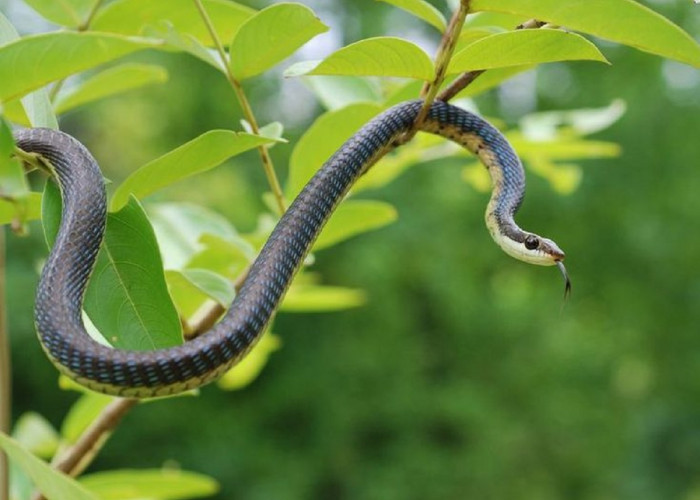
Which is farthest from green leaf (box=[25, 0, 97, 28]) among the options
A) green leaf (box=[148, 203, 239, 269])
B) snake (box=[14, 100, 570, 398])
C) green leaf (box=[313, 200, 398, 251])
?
green leaf (box=[313, 200, 398, 251])


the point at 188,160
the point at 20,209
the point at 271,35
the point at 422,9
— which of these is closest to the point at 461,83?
the point at 422,9

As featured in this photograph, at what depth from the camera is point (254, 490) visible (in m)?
7.68

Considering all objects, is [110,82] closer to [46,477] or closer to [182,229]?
[182,229]

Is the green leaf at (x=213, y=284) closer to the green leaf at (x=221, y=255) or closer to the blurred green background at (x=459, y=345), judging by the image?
the green leaf at (x=221, y=255)

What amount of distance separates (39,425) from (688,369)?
8.14 meters

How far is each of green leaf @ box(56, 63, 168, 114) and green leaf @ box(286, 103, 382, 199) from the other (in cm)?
28

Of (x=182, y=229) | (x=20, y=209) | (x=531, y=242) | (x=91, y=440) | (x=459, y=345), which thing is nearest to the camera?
(x=20, y=209)

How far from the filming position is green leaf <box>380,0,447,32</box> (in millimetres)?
1032

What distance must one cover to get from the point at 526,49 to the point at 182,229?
2.48 feet

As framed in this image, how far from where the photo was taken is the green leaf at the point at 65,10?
1.17 metres

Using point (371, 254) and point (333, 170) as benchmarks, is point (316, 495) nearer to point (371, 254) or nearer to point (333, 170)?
point (371, 254)

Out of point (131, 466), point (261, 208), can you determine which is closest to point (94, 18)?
point (261, 208)

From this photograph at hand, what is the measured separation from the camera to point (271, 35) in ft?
3.49

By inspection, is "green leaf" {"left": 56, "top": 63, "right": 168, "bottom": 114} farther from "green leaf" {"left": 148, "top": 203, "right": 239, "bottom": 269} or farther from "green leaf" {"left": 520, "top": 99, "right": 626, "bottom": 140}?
"green leaf" {"left": 520, "top": 99, "right": 626, "bottom": 140}
